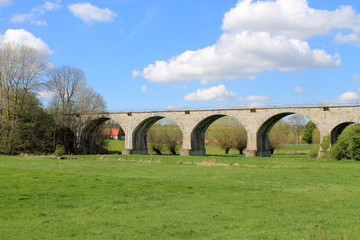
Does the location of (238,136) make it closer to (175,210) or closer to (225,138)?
(225,138)

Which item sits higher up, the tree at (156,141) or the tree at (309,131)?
the tree at (309,131)

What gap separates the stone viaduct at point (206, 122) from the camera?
37906mm

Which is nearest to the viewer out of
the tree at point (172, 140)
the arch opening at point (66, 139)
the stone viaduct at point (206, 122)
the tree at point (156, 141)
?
the stone viaduct at point (206, 122)

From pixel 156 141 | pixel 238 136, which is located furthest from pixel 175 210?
pixel 238 136

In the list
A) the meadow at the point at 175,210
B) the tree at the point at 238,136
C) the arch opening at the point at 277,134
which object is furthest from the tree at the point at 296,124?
the meadow at the point at 175,210

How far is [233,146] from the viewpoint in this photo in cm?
5597

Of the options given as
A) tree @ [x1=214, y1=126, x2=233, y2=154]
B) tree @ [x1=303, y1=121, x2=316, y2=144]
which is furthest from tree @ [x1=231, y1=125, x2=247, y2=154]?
tree @ [x1=303, y1=121, x2=316, y2=144]

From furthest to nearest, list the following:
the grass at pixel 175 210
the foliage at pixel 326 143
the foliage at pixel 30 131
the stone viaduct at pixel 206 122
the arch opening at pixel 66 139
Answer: the arch opening at pixel 66 139, the foliage at pixel 30 131, the stone viaduct at pixel 206 122, the foliage at pixel 326 143, the grass at pixel 175 210

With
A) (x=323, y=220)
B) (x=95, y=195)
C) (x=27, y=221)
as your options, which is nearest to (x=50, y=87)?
(x=95, y=195)

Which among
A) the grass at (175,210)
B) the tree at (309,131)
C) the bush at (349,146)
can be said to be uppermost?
the tree at (309,131)

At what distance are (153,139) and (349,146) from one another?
2758 cm

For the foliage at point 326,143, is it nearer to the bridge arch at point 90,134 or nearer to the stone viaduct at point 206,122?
the stone viaduct at point 206,122

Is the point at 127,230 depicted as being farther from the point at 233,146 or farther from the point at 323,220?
the point at 233,146

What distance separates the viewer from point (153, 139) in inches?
2084
